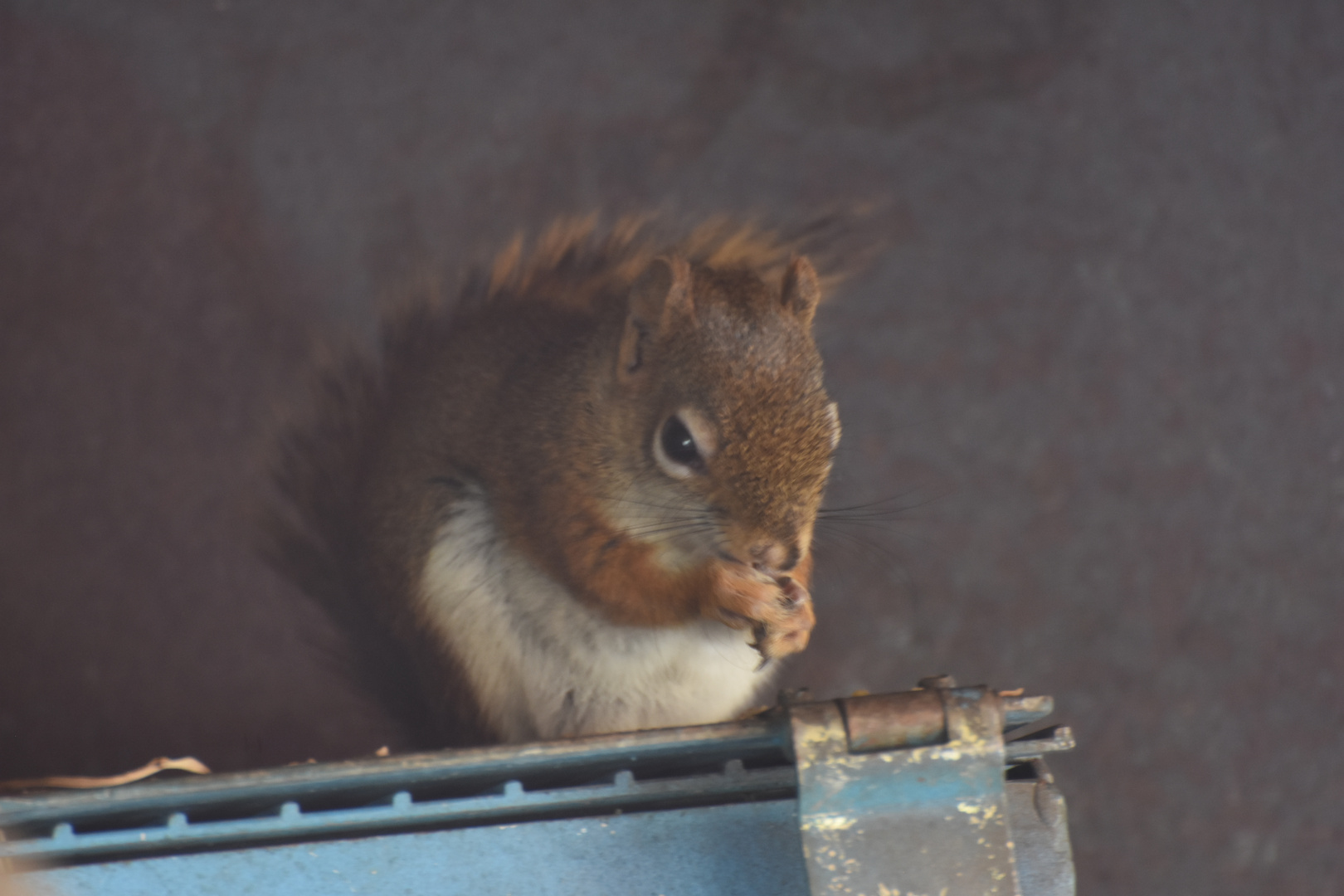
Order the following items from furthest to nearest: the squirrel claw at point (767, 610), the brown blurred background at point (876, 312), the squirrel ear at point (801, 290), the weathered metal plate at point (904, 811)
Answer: the brown blurred background at point (876, 312) < the squirrel ear at point (801, 290) < the squirrel claw at point (767, 610) < the weathered metal plate at point (904, 811)

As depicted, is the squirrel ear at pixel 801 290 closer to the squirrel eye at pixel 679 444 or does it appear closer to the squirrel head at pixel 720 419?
the squirrel head at pixel 720 419

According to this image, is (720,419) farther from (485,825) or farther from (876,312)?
(876,312)

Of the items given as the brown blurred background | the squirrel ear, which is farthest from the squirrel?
Answer: the brown blurred background

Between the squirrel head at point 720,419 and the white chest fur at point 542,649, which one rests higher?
the squirrel head at point 720,419

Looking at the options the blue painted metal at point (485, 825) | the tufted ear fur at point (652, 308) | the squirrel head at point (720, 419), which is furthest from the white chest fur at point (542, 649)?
the blue painted metal at point (485, 825)

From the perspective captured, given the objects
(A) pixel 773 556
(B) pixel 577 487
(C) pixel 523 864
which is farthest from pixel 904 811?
(B) pixel 577 487

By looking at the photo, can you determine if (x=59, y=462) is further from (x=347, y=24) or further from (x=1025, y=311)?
(x=1025, y=311)
